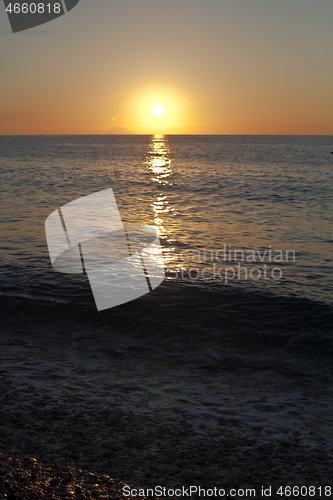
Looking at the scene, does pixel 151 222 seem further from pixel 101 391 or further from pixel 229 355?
pixel 101 391

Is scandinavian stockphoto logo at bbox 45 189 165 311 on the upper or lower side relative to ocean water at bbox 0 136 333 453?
upper

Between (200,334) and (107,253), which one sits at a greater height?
(107,253)

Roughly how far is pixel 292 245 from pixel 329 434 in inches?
366

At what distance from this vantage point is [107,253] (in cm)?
1205

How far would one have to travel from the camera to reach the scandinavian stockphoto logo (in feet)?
30.4

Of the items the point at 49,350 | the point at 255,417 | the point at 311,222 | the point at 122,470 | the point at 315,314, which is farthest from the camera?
the point at 311,222

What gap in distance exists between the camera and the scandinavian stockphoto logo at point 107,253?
365 inches

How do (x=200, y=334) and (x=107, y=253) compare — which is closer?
(x=200, y=334)

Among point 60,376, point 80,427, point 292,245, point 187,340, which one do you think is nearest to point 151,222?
point 292,245

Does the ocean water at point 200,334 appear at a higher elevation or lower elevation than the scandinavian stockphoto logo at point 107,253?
lower

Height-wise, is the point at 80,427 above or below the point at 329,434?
above

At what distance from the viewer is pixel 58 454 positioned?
3.85 metres

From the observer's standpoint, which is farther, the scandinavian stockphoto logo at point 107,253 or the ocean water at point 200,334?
the scandinavian stockphoto logo at point 107,253

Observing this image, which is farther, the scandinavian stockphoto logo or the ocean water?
the scandinavian stockphoto logo
